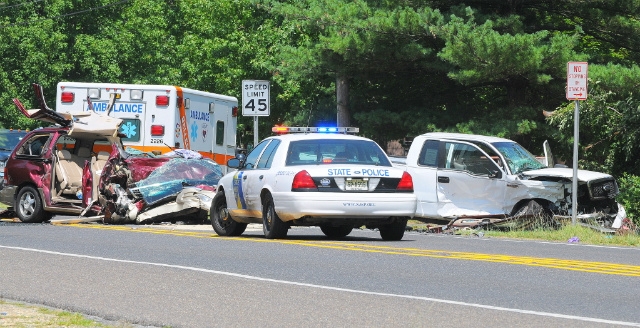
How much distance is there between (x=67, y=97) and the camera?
2744 cm

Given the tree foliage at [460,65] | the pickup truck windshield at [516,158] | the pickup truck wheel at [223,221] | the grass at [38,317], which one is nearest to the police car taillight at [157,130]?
the tree foliage at [460,65]

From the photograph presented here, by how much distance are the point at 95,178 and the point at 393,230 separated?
683 centimetres

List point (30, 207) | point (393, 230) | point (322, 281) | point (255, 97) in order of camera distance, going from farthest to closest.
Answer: point (255, 97) → point (30, 207) → point (393, 230) → point (322, 281)

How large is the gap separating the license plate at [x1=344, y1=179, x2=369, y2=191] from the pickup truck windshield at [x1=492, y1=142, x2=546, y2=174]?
4721mm

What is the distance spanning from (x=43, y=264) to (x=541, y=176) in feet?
31.0

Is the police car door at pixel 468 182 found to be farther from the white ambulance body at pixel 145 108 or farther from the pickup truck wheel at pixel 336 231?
the white ambulance body at pixel 145 108

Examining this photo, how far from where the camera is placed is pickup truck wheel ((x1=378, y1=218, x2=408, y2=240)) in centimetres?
1778

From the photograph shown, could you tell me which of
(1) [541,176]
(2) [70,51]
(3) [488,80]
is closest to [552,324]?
(1) [541,176]

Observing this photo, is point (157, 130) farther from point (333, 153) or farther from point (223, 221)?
point (333, 153)

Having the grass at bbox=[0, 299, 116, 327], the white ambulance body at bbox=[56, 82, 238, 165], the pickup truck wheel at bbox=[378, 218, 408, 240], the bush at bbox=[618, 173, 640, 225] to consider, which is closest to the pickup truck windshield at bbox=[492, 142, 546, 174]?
the bush at bbox=[618, 173, 640, 225]

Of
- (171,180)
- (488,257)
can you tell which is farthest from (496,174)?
(488,257)

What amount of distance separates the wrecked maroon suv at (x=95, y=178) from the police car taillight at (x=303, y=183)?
5253 millimetres

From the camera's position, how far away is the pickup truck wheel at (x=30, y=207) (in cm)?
2278

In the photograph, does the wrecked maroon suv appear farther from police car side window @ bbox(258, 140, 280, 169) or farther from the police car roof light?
police car side window @ bbox(258, 140, 280, 169)
